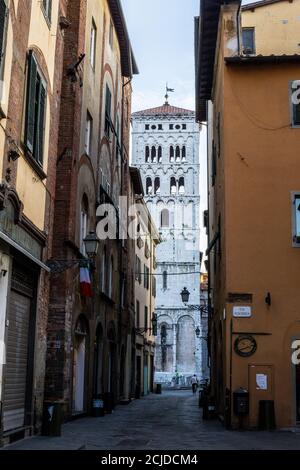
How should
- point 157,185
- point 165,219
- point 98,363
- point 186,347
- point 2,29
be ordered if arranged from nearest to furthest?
point 2,29
point 98,363
point 186,347
point 165,219
point 157,185

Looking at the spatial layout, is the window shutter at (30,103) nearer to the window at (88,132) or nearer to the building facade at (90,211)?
the building facade at (90,211)

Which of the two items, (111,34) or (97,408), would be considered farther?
(111,34)

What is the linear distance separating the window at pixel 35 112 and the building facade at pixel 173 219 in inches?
2406

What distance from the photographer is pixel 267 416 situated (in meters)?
15.4

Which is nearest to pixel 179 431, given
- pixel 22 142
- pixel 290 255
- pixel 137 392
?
pixel 290 255

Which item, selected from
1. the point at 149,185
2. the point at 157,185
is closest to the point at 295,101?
the point at 149,185

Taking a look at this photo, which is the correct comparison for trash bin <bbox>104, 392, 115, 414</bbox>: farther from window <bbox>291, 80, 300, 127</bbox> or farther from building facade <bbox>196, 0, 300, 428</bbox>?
window <bbox>291, 80, 300, 127</bbox>

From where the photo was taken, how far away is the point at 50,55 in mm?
14625

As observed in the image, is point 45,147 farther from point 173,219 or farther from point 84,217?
point 173,219

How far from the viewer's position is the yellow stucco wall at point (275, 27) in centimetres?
2028

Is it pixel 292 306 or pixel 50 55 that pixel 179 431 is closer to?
pixel 292 306

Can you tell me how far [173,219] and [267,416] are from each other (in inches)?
2551

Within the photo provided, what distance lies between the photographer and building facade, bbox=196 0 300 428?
16.0 m

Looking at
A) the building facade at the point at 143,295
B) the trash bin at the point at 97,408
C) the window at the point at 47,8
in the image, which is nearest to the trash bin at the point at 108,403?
the trash bin at the point at 97,408
